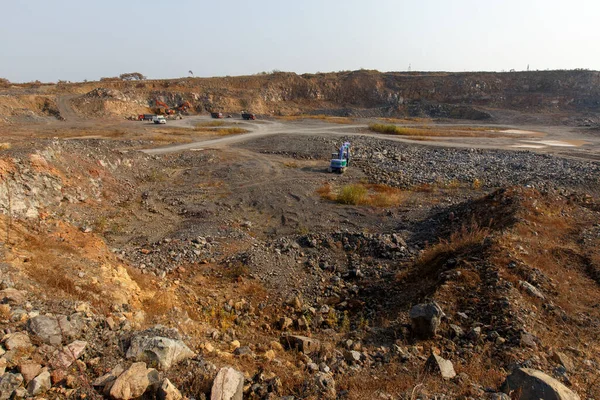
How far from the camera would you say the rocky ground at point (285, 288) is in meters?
4.92

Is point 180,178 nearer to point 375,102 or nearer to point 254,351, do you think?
point 254,351

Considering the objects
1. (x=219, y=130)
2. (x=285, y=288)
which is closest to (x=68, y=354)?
(x=285, y=288)

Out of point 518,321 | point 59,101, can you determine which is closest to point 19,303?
point 518,321

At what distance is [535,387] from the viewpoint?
4.61 metres

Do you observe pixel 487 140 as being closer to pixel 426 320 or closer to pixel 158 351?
pixel 426 320

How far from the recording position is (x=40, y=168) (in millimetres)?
14734

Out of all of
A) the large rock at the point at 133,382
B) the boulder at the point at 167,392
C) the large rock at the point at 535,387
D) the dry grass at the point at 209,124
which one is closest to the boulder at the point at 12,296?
the large rock at the point at 133,382

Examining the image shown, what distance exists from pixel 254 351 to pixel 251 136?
3050 centimetres

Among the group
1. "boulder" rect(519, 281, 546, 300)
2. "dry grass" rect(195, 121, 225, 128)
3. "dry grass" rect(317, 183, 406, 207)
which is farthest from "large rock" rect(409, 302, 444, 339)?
"dry grass" rect(195, 121, 225, 128)

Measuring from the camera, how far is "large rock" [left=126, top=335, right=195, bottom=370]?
4.97 metres

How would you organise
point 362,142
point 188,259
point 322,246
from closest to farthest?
point 188,259 < point 322,246 < point 362,142

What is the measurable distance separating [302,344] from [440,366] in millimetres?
2318

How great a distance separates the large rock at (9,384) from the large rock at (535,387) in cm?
595

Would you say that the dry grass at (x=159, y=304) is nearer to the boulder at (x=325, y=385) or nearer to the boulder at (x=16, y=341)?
the boulder at (x=16, y=341)
